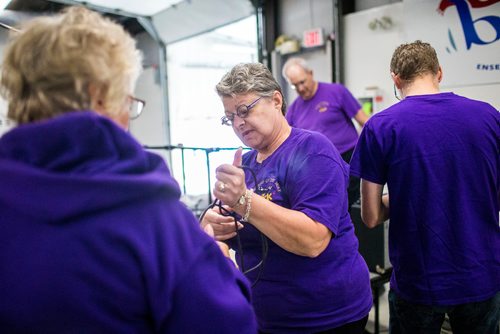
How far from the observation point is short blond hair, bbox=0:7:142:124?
0.59m

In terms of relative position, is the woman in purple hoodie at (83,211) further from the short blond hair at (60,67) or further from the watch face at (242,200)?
the watch face at (242,200)

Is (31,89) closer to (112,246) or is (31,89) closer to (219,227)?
(112,246)

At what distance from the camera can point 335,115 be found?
3.04 meters

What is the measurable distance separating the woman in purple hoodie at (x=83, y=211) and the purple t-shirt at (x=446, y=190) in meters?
0.99

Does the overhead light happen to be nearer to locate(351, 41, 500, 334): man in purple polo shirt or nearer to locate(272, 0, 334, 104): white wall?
locate(272, 0, 334, 104): white wall

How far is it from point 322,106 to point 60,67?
8.64 ft

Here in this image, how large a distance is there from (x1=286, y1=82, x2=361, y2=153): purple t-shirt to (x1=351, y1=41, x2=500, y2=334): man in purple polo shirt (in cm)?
157

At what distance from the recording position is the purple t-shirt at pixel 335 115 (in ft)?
9.98

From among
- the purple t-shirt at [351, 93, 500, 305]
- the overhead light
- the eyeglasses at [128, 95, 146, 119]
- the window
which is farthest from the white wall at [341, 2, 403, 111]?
the eyeglasses at [128, 95, 146, 119]

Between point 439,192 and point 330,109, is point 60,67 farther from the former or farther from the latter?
point 330,109

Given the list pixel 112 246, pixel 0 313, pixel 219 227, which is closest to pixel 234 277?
pixel 112 246

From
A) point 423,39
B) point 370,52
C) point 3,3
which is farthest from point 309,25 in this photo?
point 3,3

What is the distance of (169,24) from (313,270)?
4.63 meters

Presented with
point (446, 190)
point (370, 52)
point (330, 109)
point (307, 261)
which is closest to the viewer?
point (307, 261)
